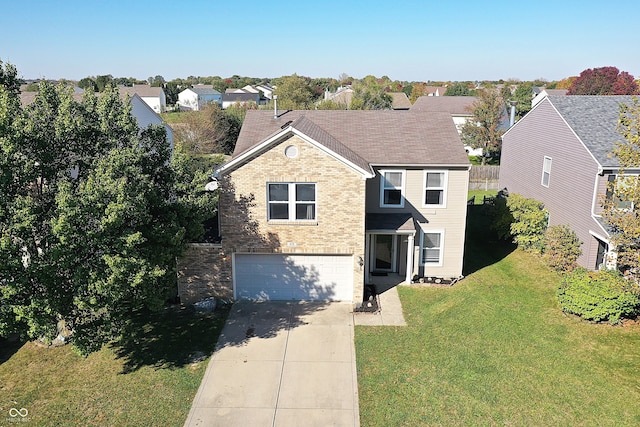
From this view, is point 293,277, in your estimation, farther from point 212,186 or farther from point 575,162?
point 575,162

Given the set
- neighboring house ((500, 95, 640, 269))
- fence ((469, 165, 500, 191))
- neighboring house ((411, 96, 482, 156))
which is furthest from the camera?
neighboring house ((411, 96, 482, 156))

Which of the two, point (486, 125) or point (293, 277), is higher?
point (486, 125)

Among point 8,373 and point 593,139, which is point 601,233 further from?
point 8,373

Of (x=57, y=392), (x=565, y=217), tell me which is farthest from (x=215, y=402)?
(x=565, y=217)

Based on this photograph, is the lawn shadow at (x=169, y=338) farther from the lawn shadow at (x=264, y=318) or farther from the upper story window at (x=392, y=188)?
the upper story window at (x=392, y=188)

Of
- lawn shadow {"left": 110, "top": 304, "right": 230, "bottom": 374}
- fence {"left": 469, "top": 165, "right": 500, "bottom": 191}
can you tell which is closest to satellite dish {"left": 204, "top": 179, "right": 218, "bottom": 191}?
lawn shadow {"left": 110, "top": 304, "right": 230, "bottom": 374}

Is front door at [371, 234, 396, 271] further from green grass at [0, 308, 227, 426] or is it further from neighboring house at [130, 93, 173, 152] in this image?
neighboring house at [130, 93, 173, 152]

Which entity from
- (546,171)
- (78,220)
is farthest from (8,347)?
(546,171)
